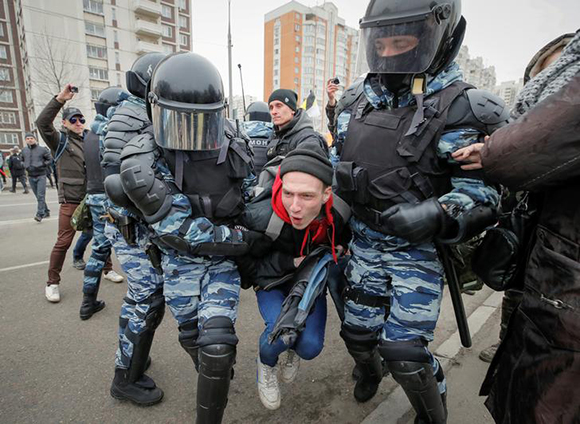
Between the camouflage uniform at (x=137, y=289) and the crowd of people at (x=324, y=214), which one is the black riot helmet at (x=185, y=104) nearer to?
the crowd of people at (x=324, y=214)

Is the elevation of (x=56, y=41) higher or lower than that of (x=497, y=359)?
higher

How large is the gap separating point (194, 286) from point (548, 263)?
1.63 m

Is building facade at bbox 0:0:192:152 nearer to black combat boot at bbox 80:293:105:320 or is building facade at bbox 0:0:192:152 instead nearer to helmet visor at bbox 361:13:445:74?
black combat boot at bbox 80:293:105:320

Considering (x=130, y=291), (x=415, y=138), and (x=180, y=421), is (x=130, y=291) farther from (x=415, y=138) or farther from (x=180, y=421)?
(x=415, y=138)

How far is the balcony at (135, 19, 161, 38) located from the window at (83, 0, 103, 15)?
2993mm

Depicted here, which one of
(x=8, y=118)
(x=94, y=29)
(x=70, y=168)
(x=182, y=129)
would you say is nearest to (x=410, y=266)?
(x=182, y=129)

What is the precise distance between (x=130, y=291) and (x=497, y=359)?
206cm

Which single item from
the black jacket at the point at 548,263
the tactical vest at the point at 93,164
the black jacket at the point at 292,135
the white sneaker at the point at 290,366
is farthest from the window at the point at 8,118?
the black jacket at the point at 548,263

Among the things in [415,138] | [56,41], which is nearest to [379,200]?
[415,138]

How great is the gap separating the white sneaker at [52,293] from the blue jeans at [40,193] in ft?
14.3

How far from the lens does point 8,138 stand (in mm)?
32938

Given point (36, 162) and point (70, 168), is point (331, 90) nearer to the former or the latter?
point (70, 168)

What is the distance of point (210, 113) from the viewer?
73.3 inches

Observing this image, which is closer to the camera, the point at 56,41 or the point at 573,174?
the point at 573,174
